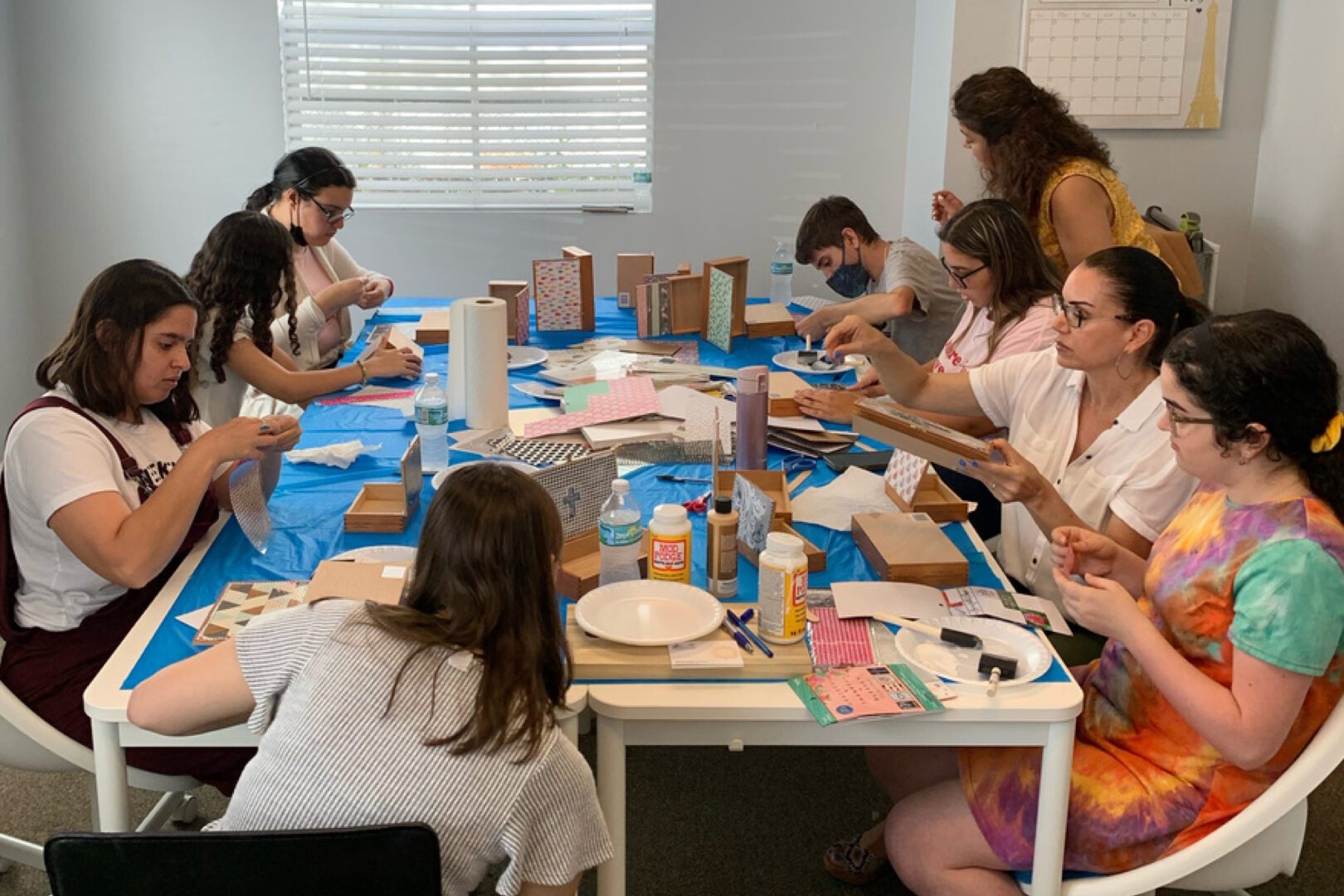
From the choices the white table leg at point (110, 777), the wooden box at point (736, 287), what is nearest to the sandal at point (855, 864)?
the white table leg at point (110, 777)

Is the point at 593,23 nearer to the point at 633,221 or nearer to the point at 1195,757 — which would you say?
the point at 633,221

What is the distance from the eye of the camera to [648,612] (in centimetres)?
178

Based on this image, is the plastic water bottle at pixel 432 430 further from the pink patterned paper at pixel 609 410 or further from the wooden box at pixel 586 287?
the wooden box at pixel 586 287

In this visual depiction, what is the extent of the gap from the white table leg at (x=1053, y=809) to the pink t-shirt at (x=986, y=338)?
1093mm

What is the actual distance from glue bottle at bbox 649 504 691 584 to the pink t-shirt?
40.7 inches

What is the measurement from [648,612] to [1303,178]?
3.18 m

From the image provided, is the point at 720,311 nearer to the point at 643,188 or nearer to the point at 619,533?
the point at 643,188

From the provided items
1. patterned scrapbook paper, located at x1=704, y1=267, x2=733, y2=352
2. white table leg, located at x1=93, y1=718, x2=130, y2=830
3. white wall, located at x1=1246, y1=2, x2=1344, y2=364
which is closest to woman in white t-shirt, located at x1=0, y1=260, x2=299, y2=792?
white table leg, located at x1=93, y1=718, x2=130, y2=830

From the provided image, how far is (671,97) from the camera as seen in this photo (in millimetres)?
5137

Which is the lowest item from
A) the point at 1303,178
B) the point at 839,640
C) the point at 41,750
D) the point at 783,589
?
the point at 41,750

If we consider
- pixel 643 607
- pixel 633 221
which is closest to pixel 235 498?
pixel 643 607

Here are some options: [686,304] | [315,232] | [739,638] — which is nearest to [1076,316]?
[739,638]

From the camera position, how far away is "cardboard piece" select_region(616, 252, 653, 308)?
4266mm

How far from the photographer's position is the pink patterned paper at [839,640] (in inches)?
67.6
